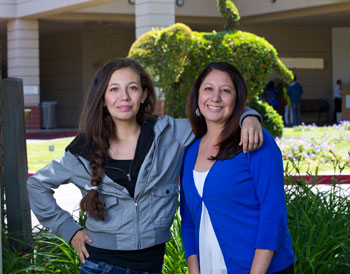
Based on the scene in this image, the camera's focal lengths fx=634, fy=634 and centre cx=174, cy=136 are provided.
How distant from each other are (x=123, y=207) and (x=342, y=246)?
1.76 m

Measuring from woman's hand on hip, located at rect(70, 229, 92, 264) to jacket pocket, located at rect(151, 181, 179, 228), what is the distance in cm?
34

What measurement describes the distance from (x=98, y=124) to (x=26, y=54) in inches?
867

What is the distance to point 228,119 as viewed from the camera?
9.30 ft

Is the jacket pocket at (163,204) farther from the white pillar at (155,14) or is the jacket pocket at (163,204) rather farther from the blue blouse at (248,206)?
the white pillar at (155,14)

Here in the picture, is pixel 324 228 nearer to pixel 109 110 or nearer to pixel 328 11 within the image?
pixel 109 110

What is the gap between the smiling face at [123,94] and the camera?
2922 millimetres

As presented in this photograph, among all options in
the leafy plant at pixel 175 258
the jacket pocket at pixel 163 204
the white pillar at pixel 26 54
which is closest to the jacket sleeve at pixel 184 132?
the jacket pocket at pixel 163 204

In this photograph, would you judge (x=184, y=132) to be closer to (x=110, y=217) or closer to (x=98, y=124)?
(x=98, y=124)

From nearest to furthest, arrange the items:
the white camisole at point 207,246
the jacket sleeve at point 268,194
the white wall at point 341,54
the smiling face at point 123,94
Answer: the jacket sleeve at point 268,194, the white camisole at point 207,246, the smiling face at point 123,94, the white wall at point 341,54

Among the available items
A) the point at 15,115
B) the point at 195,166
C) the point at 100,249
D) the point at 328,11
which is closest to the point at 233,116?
the point at 195,166

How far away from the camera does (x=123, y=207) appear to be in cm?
285

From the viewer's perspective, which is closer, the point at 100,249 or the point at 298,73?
the point at 100,249

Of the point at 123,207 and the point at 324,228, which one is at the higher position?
the point at 123,207

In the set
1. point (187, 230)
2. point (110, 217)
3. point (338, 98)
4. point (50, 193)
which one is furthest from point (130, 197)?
point (338, 98)
